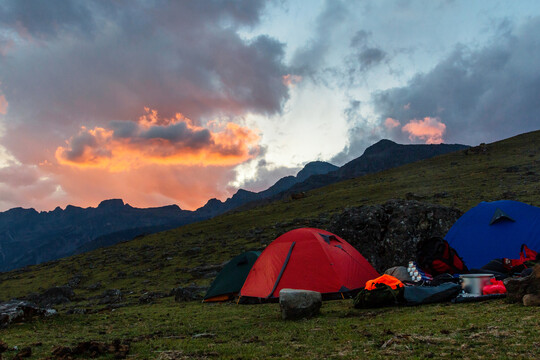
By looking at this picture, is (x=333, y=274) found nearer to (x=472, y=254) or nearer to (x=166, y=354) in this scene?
(x=472, y=254)

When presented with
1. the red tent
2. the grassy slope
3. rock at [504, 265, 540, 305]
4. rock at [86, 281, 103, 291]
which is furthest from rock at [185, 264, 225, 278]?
rock at [504, 265, 540, 305]

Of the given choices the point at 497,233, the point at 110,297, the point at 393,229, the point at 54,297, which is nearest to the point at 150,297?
the point at 110,297

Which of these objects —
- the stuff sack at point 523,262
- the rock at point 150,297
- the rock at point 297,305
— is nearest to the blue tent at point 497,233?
the stuff sack at point 523,262

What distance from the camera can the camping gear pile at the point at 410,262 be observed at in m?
13.3

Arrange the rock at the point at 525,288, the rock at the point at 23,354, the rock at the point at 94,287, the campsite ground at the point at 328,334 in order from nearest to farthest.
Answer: the campsite ground at the point at 328,334 → the rock at the point at 23,354 → the rock at the point at 525,288 → the rock at the point at 94,287

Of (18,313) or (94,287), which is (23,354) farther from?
(94,287)

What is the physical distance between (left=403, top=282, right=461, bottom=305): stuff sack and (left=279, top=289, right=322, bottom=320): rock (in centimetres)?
310

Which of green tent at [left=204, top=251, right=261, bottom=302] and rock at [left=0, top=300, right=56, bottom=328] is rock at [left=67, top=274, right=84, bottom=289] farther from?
rock at [left=0, top=300, right=56, bottom=328]

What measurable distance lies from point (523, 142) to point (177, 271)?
90.7 metres

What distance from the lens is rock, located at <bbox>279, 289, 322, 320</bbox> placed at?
10359 millimetres

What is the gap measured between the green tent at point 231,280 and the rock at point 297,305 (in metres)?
7.22

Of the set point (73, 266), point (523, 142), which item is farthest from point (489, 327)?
point (523, 142)

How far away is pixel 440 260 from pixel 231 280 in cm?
994

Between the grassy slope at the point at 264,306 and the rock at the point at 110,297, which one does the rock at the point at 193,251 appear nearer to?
the grassy slope at the point at 264,306
